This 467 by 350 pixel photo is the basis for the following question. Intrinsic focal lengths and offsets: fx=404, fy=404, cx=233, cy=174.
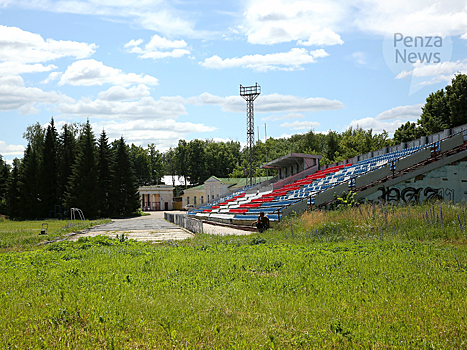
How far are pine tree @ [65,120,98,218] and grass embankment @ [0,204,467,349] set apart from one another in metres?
52.0

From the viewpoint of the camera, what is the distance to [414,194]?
23.6 meters

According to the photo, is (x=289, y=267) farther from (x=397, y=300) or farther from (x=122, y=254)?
(x=122, y=254)

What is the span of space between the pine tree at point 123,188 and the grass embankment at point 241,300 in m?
57.9

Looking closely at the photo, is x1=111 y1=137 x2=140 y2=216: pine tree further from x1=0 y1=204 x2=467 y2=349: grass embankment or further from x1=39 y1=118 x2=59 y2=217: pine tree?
x1=0 y1=204 x2=467 y2=349: grass embankment

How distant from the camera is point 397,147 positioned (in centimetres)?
3494

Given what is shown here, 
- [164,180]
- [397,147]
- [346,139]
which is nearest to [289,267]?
[397,147]

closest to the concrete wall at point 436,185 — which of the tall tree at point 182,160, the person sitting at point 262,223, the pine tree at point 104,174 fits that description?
the person sitting at point 262,223

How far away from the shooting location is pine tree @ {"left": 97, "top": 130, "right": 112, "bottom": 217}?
65094 millimetres

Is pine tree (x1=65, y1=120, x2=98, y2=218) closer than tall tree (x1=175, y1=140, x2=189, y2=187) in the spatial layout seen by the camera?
Yes

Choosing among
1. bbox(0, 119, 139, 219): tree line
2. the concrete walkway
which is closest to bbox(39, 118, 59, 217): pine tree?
bbox(0, 119, 139, 219): tree line

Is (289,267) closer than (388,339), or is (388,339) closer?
(388,339)

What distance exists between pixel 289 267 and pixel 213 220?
31.6 meters

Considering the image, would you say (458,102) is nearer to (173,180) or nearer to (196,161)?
(196,161)

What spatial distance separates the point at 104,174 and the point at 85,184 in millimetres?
6906
